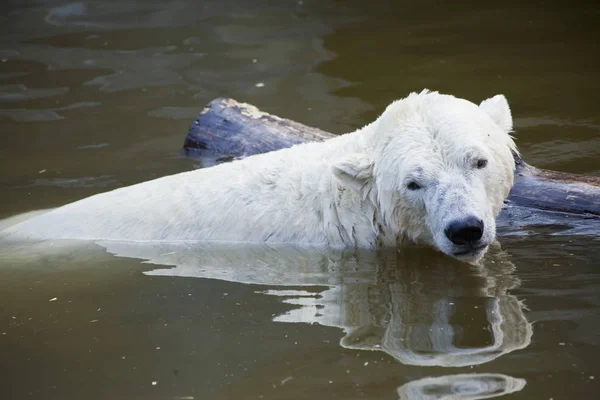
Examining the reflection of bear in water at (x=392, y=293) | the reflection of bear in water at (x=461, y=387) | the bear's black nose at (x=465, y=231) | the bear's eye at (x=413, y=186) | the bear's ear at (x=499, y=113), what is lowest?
the reflection of bear in water at (x=392, y=293)

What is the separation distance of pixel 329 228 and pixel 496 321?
134cm

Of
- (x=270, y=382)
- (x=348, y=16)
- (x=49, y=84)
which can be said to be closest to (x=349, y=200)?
(x=270, y=382)

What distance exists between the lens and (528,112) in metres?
7.70

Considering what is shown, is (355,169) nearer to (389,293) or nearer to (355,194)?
(355,194)

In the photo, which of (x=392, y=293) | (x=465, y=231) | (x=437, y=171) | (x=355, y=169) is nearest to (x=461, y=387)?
(x=465, y=231)

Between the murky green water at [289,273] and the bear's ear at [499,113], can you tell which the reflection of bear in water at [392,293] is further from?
the bear's ear at [499,113]

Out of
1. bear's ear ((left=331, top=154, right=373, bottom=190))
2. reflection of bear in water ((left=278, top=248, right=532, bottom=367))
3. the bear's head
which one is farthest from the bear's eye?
reflection of bear in water ((left=278, top=248, right=532, bottom=367))

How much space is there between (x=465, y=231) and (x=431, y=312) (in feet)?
1.45

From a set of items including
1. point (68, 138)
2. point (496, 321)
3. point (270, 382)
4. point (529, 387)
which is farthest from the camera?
point (68, 138)

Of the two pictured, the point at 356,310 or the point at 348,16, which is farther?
the point at 348,16

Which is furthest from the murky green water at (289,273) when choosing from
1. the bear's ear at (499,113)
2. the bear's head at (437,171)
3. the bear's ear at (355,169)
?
the bear's ear at (499,113)

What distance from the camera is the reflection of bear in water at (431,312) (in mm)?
3625

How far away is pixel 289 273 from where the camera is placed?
4.82 meters

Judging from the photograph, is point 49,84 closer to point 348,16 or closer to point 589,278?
point 348,16
